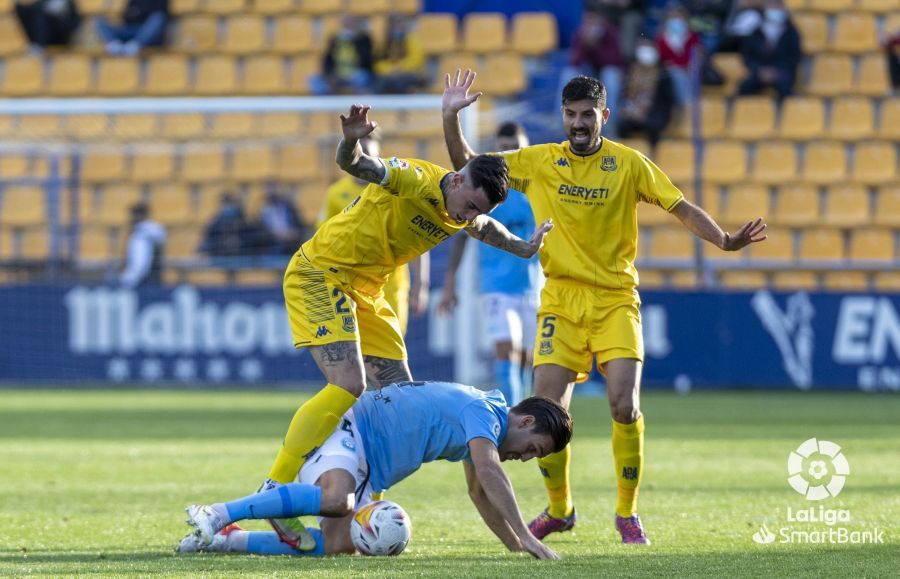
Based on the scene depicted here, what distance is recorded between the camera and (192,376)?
1870 centimetres

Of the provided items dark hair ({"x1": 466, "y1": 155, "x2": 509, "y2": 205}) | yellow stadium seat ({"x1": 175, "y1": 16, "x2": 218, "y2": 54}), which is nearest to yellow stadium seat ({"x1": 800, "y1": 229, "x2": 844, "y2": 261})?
yellow stadium seat ({"x1": 175, "y1": 16, "x2": 218, "y2": 54})

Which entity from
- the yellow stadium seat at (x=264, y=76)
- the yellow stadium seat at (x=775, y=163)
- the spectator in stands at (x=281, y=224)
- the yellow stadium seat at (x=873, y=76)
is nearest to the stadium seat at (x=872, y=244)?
the yellow stadium seat at (x=775, y=163)

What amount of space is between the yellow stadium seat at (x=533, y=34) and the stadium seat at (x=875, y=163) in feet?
15.5

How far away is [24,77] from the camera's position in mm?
22234

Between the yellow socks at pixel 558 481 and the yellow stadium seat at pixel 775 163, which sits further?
the yellow stadium seat at pixel 775 163

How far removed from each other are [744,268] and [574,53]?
393 centimetres

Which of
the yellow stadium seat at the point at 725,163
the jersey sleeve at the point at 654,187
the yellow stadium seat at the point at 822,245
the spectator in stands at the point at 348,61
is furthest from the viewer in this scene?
the spectator in stands at the point at 348,61

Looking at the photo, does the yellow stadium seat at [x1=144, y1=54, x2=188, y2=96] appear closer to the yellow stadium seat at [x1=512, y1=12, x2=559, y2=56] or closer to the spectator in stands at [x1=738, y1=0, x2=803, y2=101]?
the yellow stadium seat at [x1=512, y1=12, x2=559, y2=56]

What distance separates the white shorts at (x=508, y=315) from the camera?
10.6 meters

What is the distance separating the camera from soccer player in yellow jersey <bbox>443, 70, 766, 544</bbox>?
7332 mm

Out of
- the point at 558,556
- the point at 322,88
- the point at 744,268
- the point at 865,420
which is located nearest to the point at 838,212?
the point at 744,268

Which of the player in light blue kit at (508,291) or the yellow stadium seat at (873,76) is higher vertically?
the yellow stadium seat at (873,76)

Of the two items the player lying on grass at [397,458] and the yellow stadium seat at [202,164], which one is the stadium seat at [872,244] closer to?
the yellow stadium seat at [202,164]

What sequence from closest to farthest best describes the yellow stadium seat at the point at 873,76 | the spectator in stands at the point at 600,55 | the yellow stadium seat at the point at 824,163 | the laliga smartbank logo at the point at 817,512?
the laliga smartbank logo at the point at 817,512 < the spectator in stands at the point at 600,55 < the yellow stadium seat at the point at 824,163 < the yellow stadium seat at the point at 873,76
